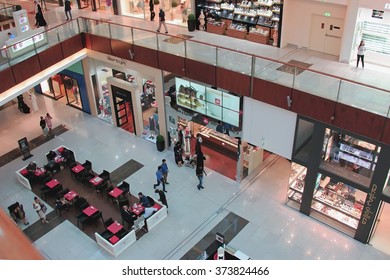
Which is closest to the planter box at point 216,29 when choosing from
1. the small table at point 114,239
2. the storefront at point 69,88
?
the storefront at point 69,88

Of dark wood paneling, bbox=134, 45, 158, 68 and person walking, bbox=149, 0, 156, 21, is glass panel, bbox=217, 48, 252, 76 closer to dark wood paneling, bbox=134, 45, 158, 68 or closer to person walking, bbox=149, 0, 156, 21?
dark wood paneling, bbox=134, 45, 158, 68

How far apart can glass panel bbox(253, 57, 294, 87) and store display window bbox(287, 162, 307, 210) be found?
303 centimetres

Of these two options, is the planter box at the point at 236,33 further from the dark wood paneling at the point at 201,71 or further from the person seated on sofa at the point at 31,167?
the person seated on sofa at the point at 31,167

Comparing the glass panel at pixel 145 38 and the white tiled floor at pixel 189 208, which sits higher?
the glass panel at pixel 145 38

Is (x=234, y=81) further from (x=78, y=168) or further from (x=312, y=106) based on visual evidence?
(x=78, y=168)

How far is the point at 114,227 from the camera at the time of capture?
1271 centimetres

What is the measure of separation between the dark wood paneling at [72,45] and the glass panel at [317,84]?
956 cm

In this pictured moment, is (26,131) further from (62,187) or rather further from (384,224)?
(384,224)

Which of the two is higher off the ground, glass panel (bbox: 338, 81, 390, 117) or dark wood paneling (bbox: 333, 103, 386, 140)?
glass panel (bbox: 338, 81, 390, 117)

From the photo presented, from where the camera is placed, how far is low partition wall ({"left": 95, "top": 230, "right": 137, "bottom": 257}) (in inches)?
479

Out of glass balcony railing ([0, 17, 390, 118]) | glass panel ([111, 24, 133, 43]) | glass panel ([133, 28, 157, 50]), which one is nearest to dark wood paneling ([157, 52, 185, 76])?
glass balcony railing ([0, 17, 390, 118])

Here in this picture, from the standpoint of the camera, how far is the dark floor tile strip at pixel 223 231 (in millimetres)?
12273

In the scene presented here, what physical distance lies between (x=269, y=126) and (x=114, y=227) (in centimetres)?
587

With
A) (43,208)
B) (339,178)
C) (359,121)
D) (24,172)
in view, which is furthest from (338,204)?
(24,172)
